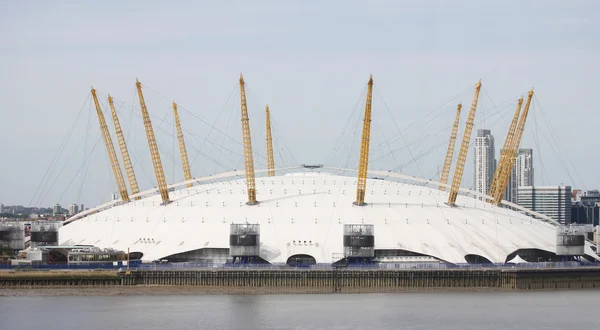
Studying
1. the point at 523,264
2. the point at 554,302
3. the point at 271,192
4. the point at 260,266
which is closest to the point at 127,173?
the point at 271,192

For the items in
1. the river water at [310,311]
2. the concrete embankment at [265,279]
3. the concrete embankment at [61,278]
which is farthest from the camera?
the concrete embankment at [61,278]

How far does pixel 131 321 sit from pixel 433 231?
46202 mm

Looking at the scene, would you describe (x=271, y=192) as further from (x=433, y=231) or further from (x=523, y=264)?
(x=523, y=264)

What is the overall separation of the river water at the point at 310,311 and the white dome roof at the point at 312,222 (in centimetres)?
1024

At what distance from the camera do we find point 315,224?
14338 cm

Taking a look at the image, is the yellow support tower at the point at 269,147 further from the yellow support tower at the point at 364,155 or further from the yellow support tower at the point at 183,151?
the yellow support tower at the point at 364,155

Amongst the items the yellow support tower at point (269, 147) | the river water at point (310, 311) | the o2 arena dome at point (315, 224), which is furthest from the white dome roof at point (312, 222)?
the yellow support tower at point (269, 147)

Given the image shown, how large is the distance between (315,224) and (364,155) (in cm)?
1364

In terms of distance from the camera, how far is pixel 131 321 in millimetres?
106875

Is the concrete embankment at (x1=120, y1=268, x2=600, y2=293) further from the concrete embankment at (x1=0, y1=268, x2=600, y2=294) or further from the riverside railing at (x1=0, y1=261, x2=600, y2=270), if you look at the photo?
the riverside railing at (x1=0, y1=261, x2=600, y2=270)

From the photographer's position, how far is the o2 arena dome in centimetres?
13888

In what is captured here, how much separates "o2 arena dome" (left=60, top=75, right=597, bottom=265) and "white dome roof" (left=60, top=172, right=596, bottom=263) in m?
0.11

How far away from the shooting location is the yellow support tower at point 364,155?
149750 millimetres

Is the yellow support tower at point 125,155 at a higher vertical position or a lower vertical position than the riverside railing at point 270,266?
higher
